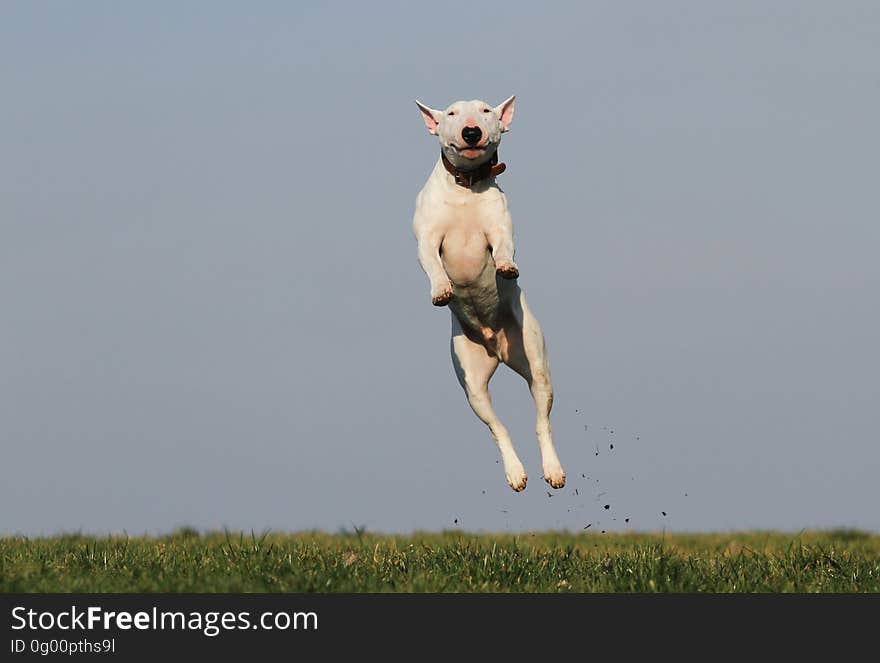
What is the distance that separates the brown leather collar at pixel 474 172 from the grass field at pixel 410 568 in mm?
2957

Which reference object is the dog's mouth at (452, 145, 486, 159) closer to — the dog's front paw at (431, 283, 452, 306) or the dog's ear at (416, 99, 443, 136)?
the dog's ear at (416, 99, 443, 136)

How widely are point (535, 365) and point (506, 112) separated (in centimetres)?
224

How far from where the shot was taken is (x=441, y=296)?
9820 mm

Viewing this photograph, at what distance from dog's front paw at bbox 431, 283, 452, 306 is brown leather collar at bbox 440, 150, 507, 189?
113 centimetres

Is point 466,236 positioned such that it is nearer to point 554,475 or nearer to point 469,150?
point 469,150

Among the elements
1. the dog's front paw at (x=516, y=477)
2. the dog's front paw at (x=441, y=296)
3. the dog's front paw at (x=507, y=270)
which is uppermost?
the dog's front paw at (x=507, y=270)

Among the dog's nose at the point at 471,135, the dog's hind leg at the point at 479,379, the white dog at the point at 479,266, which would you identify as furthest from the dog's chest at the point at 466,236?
the dog's hind leg at the point at 479,379

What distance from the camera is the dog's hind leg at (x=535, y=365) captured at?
11.2 m

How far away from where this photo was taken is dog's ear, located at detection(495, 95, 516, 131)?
34.6 feet

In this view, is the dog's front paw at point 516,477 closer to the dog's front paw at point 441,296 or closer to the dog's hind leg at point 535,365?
the dog's hind leg at point 535,365

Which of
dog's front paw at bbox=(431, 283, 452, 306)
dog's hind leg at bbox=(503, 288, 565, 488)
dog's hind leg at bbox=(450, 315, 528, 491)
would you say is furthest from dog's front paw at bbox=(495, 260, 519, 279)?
dog's hind leg at bbox=(450, 315, 528, 491)

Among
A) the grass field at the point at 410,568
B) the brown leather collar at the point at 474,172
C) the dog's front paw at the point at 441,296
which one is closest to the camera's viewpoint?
the grass field at the point at 410,568

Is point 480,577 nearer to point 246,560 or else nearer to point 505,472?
point 246,560
